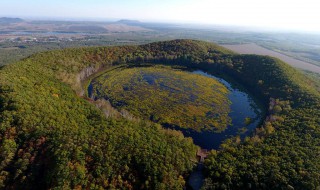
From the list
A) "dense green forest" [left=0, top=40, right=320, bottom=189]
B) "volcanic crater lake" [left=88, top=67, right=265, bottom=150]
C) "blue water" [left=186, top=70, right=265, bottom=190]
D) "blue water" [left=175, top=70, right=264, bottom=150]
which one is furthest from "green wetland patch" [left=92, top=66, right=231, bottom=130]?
"dense green forest" [left=0, top=40, right=320, bottom=189]

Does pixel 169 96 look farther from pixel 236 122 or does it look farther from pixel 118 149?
pixel 118 149

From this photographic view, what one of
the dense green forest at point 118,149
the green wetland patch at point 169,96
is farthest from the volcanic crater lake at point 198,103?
the dense green forest at point 118,149

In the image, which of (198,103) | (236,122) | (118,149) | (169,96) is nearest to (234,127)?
(236,122)

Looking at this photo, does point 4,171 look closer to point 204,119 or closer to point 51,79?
point 51,79

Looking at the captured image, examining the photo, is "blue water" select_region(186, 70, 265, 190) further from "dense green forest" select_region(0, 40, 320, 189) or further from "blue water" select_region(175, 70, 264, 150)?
"dense green forest" select_region(0, 40, 320, 189)

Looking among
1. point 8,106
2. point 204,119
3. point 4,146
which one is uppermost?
point 8,106

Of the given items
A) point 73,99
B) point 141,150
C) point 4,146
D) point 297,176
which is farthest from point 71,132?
point 297,176

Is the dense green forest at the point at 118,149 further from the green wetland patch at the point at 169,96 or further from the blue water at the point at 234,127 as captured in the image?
the green wetland patch at the point at 169,96

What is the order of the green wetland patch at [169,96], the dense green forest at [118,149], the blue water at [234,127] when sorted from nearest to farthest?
the dense green forest at [118,149] → the blue water at [234,127] → the green wetland patch at [169,96]
